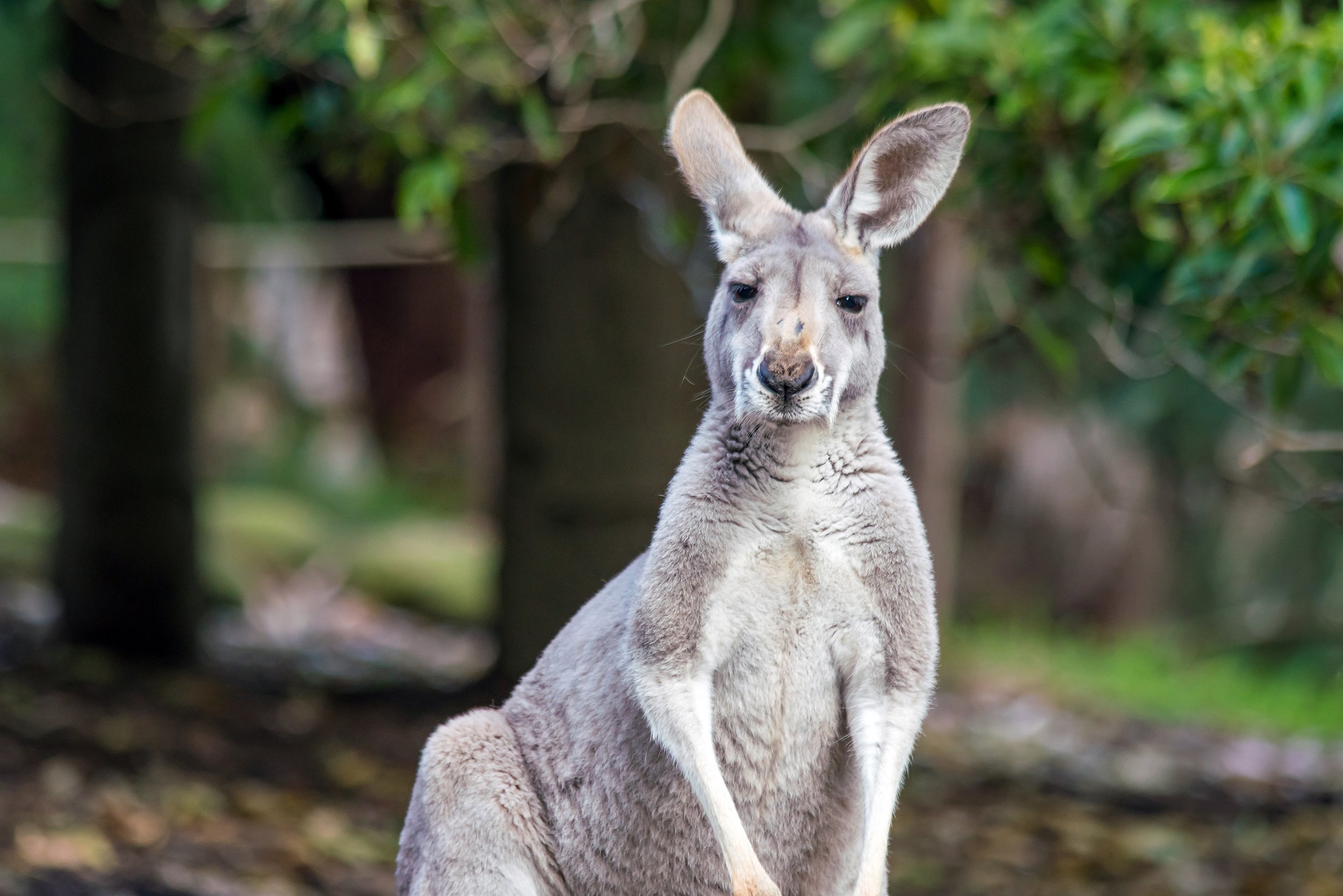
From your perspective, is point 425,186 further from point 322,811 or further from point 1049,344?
point 322,811

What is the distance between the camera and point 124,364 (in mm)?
6277

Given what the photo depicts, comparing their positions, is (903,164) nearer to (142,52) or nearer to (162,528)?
(142,52)

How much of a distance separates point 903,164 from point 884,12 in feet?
5.81

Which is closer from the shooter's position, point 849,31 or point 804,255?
point 804,255

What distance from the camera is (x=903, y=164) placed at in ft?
6.54

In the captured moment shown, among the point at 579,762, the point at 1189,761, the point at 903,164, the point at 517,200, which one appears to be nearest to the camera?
the point at 903,164

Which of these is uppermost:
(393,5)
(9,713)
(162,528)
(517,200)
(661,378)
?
(393,5)

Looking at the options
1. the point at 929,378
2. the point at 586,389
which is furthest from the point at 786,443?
the point at 929,378

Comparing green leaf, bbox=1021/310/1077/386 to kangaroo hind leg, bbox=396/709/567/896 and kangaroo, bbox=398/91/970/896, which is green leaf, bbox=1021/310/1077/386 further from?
kangaroo hind leg, bbox=396/709/567/896

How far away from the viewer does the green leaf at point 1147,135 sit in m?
2.88

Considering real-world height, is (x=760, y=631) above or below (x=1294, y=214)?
below

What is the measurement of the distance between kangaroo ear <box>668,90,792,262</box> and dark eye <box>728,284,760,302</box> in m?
0.08

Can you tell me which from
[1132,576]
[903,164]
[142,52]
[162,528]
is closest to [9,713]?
[162,528]

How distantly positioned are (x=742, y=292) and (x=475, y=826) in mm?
863
